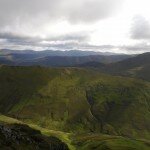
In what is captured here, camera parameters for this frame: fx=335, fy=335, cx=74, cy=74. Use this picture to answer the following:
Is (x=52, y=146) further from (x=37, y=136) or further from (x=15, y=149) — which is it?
(x=15, y=149)

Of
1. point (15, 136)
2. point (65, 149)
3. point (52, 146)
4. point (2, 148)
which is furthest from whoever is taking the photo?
point (65, 149)

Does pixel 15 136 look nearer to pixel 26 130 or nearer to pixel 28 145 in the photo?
pixel 28 145

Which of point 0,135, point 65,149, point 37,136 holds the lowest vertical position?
point 65,149

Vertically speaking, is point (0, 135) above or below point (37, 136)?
above

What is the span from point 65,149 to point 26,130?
2574cm

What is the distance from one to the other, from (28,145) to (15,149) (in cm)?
999

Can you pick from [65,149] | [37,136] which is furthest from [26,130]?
[65,149]

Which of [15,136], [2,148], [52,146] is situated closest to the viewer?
[2,148]

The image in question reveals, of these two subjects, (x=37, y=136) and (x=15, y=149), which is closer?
(x=15, y=149)

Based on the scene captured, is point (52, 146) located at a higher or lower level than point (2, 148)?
lower

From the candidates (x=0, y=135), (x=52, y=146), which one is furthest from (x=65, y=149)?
(x=0, y=135)

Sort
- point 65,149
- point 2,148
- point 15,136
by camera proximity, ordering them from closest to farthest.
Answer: point 2,148 < point 15,136 < point 65,149

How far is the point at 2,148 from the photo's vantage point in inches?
5212

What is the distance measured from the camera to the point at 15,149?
A: 137000mm
